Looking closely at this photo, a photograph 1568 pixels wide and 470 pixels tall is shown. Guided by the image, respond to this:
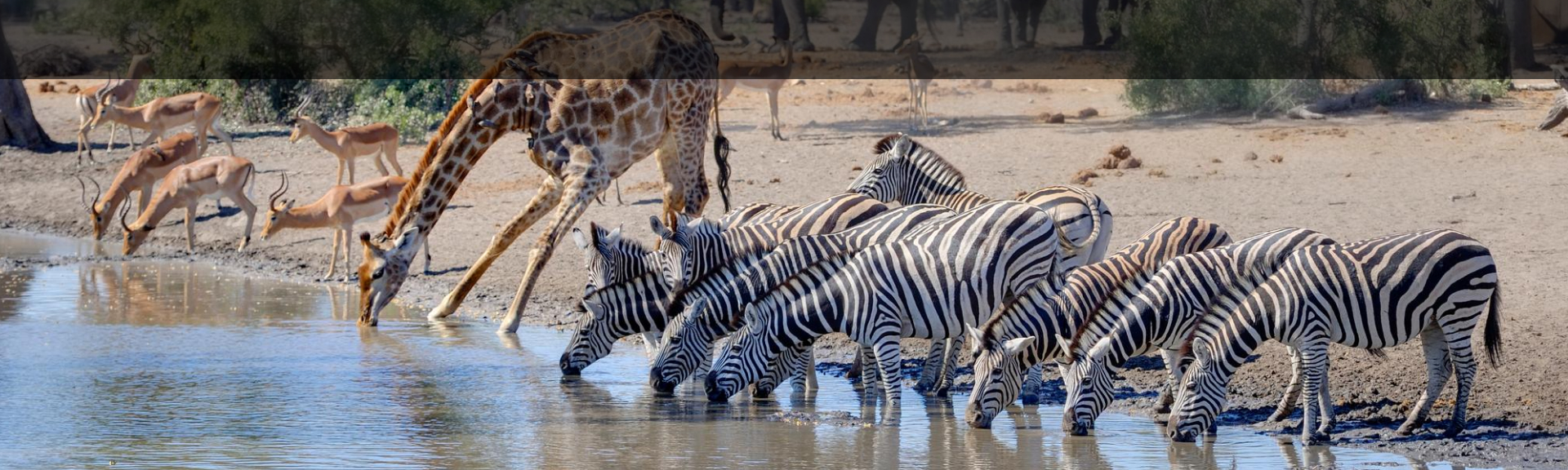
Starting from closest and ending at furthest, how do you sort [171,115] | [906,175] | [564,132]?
1. [906,175]
2. [564,132]
3. [171,115]

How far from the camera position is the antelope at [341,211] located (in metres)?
13.7

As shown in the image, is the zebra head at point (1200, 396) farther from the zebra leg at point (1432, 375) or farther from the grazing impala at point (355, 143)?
the grazing impala at point (355, 143)

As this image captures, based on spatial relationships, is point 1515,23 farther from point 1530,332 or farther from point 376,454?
point 376,454

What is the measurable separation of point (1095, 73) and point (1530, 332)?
1469 centimetres

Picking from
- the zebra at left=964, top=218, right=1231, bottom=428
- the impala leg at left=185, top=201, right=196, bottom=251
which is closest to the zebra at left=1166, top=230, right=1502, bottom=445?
the zebra at left=964, top=218, right=1231, bottom=428

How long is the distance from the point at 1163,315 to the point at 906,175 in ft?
10.9

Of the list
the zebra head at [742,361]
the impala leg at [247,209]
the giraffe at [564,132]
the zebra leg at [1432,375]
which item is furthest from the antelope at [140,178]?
the zebra leg at [1432,375]

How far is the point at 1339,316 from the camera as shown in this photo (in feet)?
24.4

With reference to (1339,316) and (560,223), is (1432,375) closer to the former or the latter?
(1339,316)

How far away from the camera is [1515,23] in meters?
20.3

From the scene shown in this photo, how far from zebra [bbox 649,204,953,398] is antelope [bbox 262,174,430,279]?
5.48 m

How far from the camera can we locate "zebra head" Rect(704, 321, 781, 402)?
818 centimetres

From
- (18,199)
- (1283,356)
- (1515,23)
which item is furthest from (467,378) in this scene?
(1515,23)

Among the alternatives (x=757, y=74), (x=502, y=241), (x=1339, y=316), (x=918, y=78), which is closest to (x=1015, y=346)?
(x=1339, y=316)
